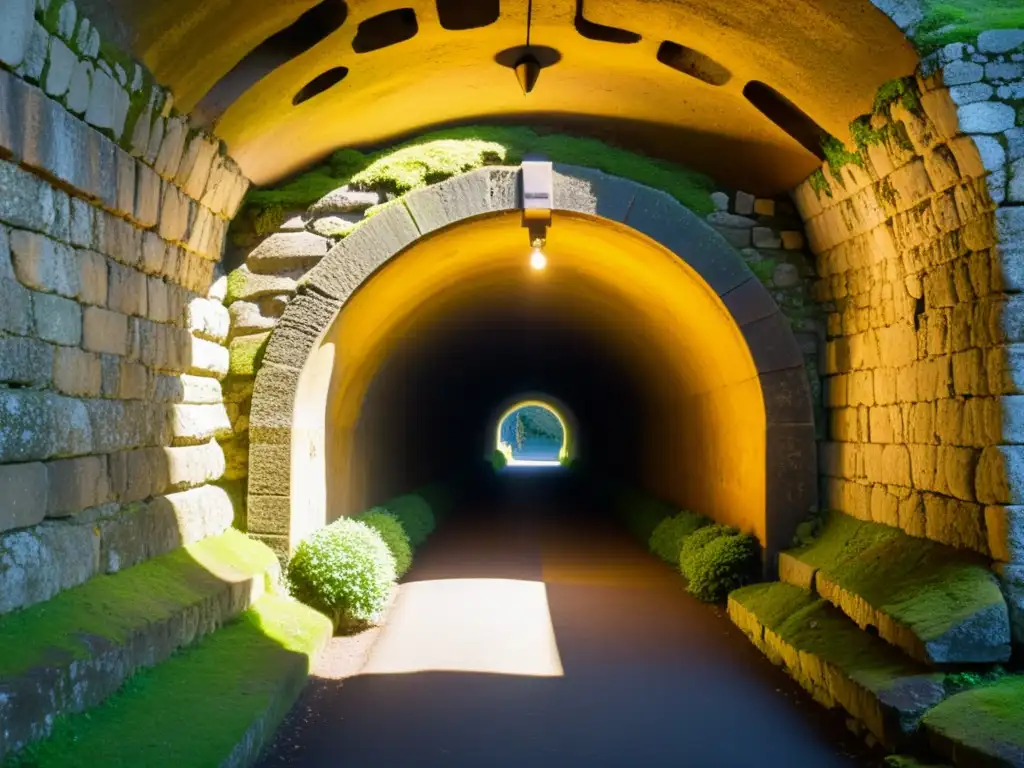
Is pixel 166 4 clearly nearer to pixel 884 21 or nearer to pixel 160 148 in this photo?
pixel 160 148

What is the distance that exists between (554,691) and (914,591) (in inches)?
90.9

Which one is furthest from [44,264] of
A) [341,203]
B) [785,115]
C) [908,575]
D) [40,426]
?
[785,115]

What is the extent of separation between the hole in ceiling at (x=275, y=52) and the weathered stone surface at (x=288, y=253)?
6.27 feet

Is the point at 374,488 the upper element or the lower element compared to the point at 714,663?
upper

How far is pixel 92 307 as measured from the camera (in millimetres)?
5441

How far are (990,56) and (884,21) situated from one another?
629 millimetres

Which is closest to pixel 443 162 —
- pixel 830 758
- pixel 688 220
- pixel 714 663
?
pixel 688 220

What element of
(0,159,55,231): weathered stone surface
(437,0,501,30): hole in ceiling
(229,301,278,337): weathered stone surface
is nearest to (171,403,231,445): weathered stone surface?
(229,301,278,337): weathered stone surface

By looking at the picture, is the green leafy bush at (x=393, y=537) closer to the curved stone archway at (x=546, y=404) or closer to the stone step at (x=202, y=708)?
the stone step at (x=202, y=708)

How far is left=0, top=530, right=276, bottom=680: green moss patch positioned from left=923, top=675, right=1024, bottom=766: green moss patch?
400 centimetres

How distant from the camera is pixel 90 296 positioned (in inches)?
213

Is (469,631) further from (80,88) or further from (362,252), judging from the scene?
(80,88)

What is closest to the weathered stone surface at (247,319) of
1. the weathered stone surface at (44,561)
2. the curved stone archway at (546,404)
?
the weathered stone surface at (44,561)

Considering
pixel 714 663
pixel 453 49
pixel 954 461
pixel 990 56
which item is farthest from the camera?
pixel 453 49
